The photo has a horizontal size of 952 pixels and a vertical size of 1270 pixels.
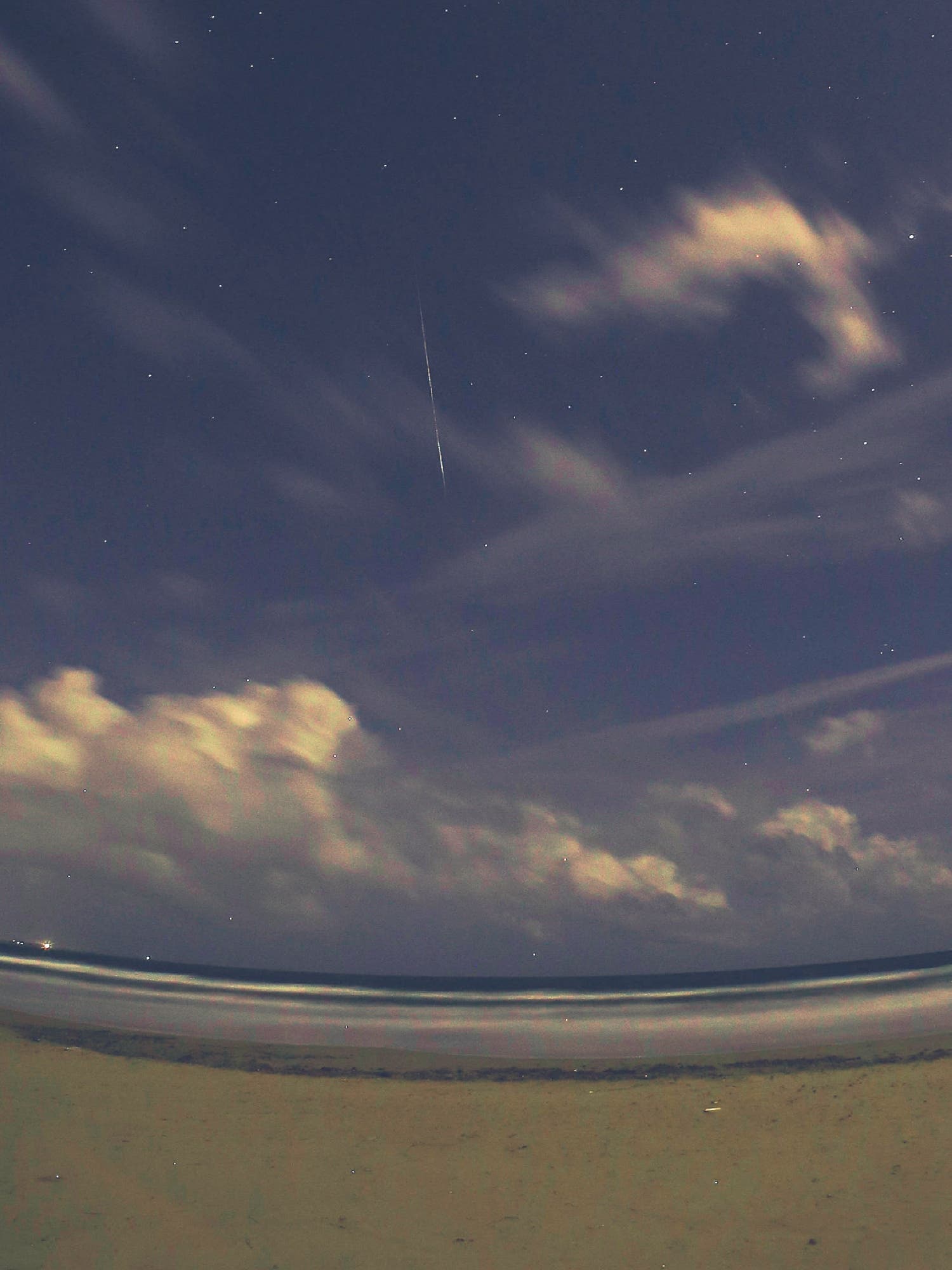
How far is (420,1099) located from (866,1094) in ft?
29.5

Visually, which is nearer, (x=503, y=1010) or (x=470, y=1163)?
(x=470, y=1163)

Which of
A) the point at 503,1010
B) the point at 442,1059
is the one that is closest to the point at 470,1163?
the point at 442,1059

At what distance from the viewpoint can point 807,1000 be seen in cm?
2816

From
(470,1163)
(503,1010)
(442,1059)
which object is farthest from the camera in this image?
(503,1010)

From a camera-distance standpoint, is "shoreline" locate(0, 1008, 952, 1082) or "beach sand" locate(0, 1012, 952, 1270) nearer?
"beach sand" locate(0, 1012, 952, 1270)

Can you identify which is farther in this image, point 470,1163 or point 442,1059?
point 442,1059

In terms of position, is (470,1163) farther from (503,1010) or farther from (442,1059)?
(503,1010)

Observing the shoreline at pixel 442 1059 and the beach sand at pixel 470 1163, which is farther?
the shoreline at pixel 442 1059

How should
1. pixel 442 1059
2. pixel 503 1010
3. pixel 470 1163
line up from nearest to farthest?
pixel 470 1163, pixel 442 1059, pixel 503 1010

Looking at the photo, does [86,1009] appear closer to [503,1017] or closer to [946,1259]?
[503,1017]

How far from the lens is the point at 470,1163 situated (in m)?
13.6

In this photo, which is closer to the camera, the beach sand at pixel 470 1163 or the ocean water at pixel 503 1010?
the beach sand at pixel 470 1163

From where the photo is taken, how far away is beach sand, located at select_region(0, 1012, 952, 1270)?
1099 cm

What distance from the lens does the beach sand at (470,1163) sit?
433 inches
